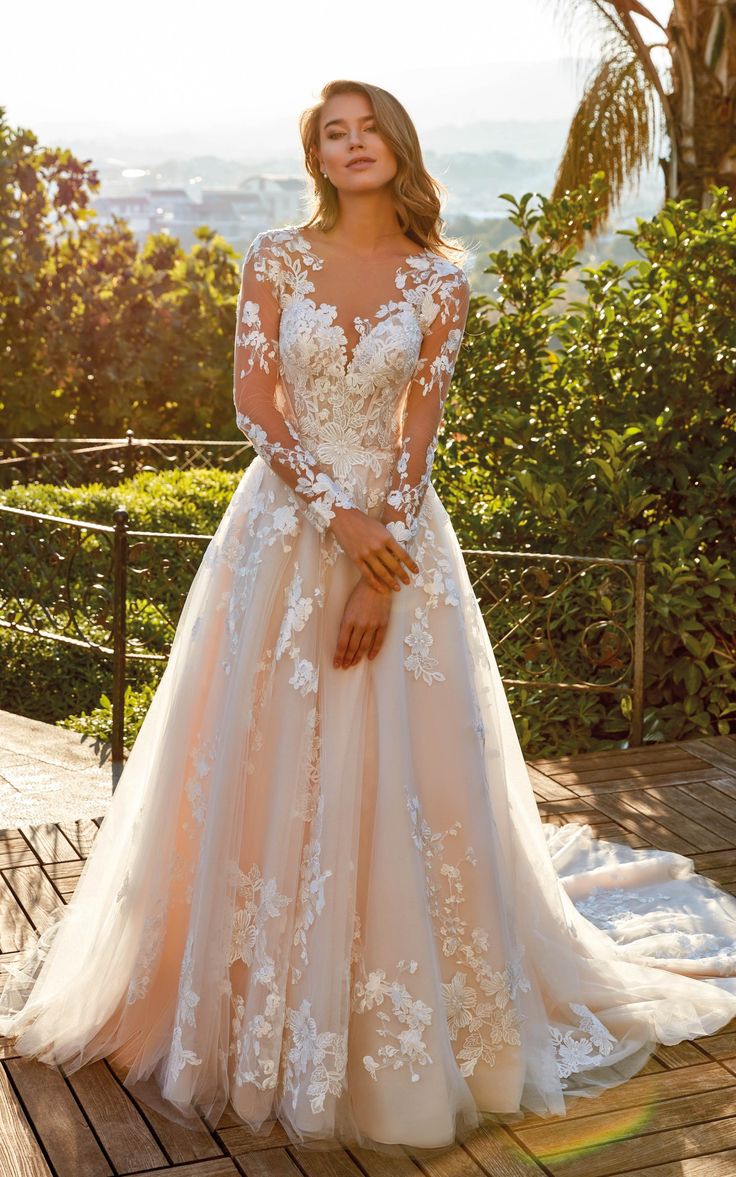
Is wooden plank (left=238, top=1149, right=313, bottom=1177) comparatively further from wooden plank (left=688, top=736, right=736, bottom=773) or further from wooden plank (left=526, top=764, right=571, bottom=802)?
wooden plank (left=688, top=736, right=736, bottom=773)

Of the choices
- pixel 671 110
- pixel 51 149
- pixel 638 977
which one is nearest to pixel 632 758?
pixel 638 977

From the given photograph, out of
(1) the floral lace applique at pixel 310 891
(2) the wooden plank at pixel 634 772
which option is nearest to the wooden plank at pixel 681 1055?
(1) the floral lace applique at pixel 310 891

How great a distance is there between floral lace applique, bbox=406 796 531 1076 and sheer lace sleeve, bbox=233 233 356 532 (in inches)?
29.3

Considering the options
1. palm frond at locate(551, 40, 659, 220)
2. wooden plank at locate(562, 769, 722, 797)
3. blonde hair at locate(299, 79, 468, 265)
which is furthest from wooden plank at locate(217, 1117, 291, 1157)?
palm frond at locate(551, 40, 659, 220)

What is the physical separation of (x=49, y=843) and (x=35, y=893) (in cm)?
39

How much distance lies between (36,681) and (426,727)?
→ 4980 mm

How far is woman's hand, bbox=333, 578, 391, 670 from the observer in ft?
9.00

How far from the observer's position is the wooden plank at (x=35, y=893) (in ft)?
11.7

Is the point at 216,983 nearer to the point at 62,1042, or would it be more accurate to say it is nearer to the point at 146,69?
the point at 62,1042

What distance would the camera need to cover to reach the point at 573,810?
4.50 m

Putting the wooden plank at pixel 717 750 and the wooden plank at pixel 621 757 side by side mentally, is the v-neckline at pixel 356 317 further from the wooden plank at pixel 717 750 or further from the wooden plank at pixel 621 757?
the wooden plank at pixel 717 750

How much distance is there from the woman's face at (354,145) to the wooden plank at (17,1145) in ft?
6.99

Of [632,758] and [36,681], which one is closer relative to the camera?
[632,758]

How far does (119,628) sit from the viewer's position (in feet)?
17.0
